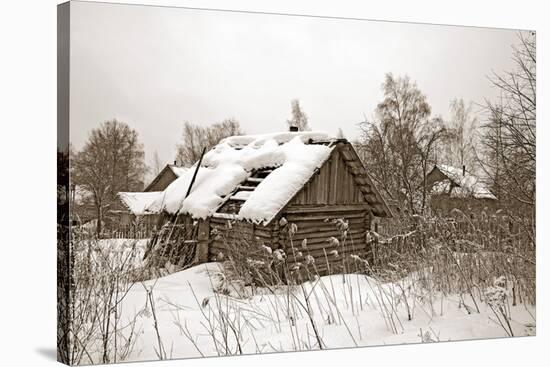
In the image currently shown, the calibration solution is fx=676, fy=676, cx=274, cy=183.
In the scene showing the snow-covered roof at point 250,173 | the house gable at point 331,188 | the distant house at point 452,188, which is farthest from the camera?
the distant house at point 452,188

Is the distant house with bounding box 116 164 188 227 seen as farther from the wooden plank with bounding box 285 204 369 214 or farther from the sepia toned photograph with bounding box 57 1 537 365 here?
the wooden plank with bounding box 285 204 369 214

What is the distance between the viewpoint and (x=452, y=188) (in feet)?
25.7

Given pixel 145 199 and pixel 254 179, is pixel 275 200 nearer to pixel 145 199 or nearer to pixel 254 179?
pixel 254 179

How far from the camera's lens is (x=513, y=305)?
790 cm

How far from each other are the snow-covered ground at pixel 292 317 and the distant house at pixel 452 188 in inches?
40.7

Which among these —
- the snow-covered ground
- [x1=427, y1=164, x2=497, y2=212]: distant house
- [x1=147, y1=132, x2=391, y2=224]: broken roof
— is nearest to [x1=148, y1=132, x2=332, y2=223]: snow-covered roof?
[x1=147, y1=132, x2=391, y2=224]: broken roof

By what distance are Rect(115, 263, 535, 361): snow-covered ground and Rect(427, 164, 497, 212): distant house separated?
103 centimetres

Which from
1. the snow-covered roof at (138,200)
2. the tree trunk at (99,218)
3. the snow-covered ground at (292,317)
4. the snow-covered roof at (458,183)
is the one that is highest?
the snow-covered roof at (458,183)

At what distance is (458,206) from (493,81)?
5.16 ft

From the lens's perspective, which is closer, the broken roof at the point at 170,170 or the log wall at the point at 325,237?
the broken roof at the point at 170,170

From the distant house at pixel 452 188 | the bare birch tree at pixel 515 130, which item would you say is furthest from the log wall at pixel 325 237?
the bare birch tree at pixel 515 130

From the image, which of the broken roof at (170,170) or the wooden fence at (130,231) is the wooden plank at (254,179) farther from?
the wooden fence at (130,231)

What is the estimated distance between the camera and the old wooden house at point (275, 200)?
684 centimetres

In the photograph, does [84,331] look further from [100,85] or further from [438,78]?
[438,78]
